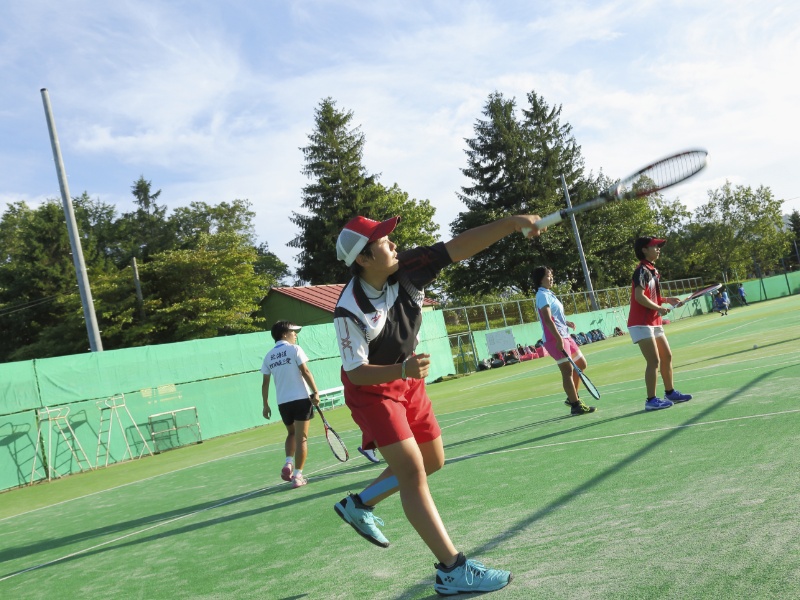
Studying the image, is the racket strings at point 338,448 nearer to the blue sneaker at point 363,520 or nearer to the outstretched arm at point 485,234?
the blue sneaker at point 363,520

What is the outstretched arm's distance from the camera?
12.9 ft

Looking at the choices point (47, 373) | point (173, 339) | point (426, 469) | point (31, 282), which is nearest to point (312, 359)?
point (47, 373)

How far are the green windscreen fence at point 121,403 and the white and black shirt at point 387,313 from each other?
14078mm

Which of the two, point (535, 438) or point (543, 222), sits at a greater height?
point (543, 222)

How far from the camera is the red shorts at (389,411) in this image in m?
3.76

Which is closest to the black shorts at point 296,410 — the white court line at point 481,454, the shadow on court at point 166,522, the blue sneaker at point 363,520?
the shadow on court at point 166,522

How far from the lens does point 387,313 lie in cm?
395

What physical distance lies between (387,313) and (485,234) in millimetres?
659

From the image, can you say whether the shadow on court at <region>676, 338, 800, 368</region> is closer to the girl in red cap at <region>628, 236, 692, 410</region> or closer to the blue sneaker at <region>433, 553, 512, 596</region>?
the girl in red cap at <region>628, 236, 692, 410</region>

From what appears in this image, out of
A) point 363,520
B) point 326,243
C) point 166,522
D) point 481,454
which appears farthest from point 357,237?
point 326,243

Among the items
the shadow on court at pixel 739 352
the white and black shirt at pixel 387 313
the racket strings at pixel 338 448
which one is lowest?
the shadow on court at pixel 739 352

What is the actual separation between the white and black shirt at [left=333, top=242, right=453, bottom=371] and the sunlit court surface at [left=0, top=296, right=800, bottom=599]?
1.25 metres

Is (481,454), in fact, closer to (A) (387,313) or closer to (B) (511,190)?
(A) (387,313)

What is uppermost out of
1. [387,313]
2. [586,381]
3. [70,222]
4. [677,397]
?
[70,222]
